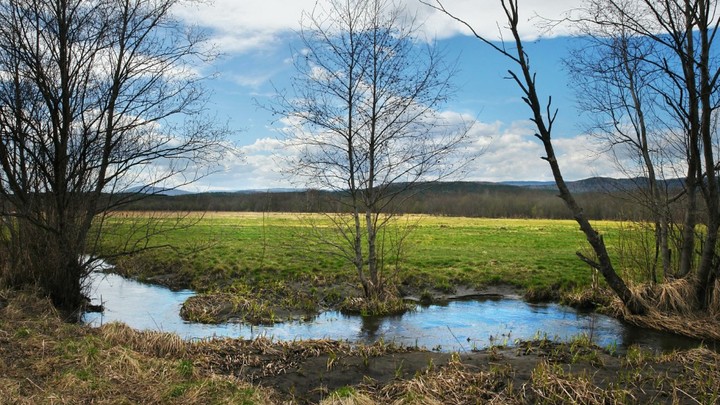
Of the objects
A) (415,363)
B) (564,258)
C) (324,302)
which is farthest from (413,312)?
(564,258)

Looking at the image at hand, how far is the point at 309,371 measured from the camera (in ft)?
28.3

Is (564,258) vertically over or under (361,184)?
under

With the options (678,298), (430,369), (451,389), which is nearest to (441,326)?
(430,369)

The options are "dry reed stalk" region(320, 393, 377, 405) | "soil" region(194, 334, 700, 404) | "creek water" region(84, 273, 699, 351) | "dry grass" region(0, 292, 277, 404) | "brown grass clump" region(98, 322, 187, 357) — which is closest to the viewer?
"dry grass" region(0, 292, 277, 404)

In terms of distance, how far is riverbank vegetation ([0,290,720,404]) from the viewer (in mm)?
6770

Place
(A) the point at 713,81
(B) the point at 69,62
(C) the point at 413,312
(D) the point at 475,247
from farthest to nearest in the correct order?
(D) the point at 475,247, (C) the point at 413,312, (B) the point at 69,62, (A) the point at 713,81

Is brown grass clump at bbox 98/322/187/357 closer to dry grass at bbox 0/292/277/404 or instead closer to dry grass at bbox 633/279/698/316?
dry grass at bbox 0/292/277/404

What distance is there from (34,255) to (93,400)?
313 inches

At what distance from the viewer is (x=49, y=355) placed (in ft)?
26.2

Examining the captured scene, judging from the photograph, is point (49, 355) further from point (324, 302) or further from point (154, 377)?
point (324, 302)

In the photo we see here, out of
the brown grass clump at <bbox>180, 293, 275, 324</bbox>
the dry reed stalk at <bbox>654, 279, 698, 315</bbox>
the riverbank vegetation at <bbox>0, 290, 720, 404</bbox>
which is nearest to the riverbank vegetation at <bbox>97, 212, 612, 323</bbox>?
the brown grass clump at <bbox>180, 293, 275, 324</bbox>

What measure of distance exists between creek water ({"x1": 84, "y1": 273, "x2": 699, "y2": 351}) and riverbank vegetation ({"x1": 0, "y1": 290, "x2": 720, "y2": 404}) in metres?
1.17

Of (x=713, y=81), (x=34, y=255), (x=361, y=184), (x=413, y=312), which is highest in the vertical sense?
(x=713, y=81)

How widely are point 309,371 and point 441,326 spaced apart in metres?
5.05
